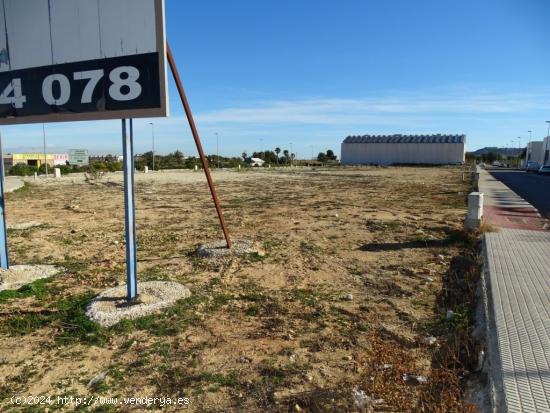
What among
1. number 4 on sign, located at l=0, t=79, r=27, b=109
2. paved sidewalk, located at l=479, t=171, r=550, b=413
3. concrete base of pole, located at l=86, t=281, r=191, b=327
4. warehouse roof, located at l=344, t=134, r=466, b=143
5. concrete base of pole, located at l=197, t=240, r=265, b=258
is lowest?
concrete base of pole, located at l=86, t=281, r=191, b=327

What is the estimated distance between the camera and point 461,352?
4082 millimetres

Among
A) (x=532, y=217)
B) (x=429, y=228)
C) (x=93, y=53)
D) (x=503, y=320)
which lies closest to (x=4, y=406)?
(x=93, y=53)

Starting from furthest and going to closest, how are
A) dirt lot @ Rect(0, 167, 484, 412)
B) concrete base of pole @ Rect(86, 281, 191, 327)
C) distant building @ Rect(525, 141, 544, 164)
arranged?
distant building @ Rect(525, 141, 544, 164) → concrete base of pole @ Rect(86, 281, 191, 327) → dirt lot @ Rect(0, 167, 484, 412)

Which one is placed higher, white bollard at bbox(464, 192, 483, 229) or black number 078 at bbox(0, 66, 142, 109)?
black number 078 at bbox(0, 66, 142, 109)

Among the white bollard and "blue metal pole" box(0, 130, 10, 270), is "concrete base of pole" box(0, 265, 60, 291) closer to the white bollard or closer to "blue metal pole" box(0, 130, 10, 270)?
"blue metal pole" box(0, 130, 10, 270)

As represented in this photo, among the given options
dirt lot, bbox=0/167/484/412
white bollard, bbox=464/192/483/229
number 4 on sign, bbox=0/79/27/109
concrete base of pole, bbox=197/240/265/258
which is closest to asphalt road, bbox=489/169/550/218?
white bollard, bbox=464/192/483/229

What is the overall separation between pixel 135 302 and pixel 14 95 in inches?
128

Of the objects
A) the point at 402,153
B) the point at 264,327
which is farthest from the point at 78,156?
the point at 264,327

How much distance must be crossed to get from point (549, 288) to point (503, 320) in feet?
5.25

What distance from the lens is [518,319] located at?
14.6ft

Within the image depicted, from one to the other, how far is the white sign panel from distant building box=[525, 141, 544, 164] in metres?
97.5

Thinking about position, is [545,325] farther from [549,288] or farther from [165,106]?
[165,106]

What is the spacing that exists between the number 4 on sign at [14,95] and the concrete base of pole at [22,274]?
2.47 meters

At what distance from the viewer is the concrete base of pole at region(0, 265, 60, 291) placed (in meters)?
6.16
